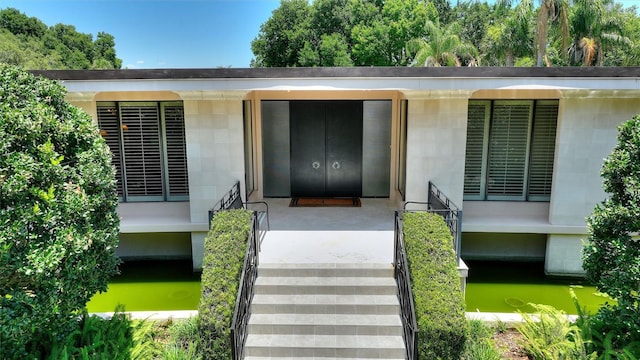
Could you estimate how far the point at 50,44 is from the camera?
46.1 metres

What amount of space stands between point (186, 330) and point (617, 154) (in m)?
5.92

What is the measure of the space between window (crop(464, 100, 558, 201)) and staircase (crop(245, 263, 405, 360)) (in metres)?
4.38

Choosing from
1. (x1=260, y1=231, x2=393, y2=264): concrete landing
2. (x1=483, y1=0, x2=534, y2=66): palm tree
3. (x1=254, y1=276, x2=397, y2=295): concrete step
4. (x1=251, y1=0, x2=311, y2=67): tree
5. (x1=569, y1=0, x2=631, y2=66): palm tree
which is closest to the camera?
(x1=254, y1=276, x2=397, y2=295): concrete step

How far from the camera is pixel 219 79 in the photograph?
A: 25.6ft

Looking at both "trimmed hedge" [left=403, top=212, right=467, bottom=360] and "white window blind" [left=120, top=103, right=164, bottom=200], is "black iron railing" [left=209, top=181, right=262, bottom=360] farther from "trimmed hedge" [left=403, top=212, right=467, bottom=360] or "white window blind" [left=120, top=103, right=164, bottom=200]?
"white window blind" [left=120, top=103, right=164, bottom=200]

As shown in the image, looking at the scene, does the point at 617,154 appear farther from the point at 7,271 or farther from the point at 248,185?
the point at 248,185

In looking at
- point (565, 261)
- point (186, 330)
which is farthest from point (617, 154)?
point (186, 330)

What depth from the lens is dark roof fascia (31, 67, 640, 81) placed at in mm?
7504

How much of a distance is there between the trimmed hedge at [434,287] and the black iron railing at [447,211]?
1.71 feet

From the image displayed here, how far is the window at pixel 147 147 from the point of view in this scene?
9.58m

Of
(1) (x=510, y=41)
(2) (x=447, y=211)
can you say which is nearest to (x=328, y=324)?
(2) (x=447, y=211)

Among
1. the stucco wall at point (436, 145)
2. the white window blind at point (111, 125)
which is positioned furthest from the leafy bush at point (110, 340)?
the stucco wall at point (436, 145)

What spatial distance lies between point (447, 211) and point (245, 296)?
3410mm

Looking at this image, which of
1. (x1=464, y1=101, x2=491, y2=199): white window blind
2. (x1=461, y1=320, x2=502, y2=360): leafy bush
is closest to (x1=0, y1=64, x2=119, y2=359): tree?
(x1=461, y1=320, x2=502, y2=360): leafy bush
